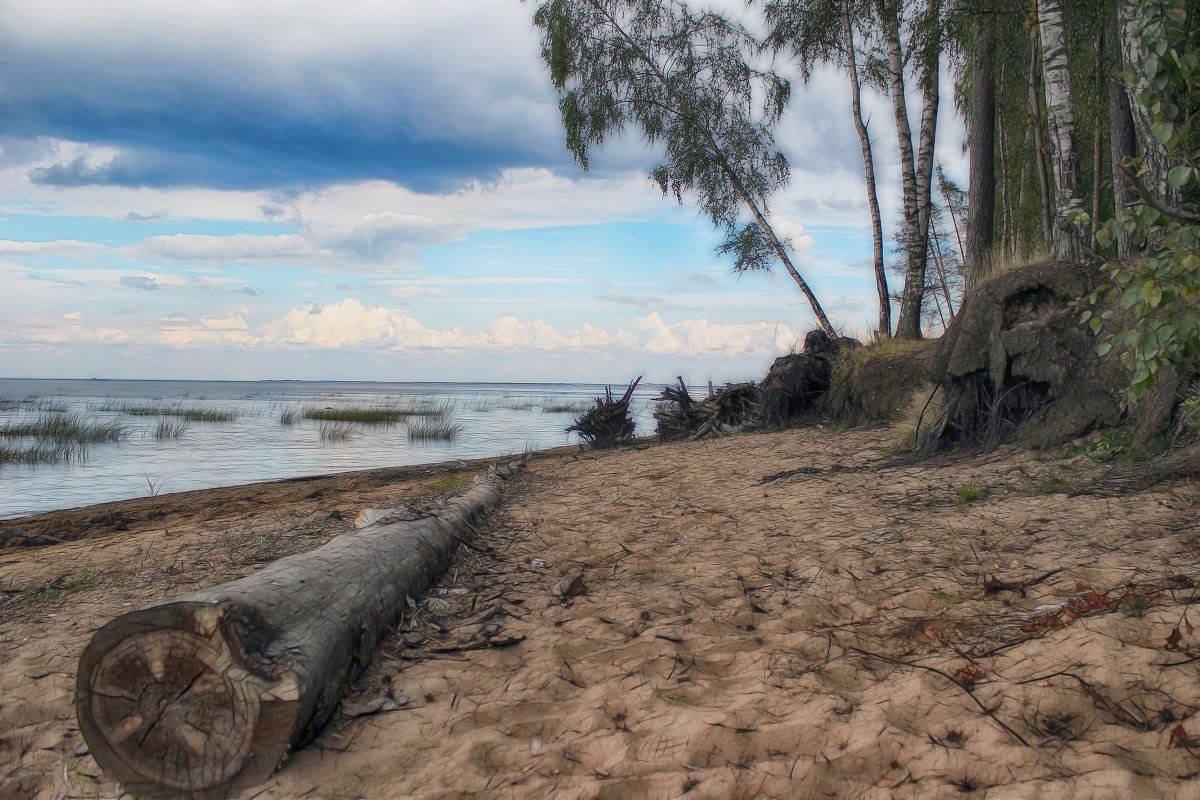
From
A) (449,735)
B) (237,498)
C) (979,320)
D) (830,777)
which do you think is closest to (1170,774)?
(830,777)

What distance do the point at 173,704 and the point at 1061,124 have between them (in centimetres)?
765

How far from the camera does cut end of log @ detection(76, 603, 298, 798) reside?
2314mm

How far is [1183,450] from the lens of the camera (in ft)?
14.8

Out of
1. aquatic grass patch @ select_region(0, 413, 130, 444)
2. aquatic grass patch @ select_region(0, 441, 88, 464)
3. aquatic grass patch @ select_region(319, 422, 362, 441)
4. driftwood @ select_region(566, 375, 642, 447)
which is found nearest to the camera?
aquatic grass patch @ select_region(0, 441, 88, 464)

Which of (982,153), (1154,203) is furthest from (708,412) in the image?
(1154,203)

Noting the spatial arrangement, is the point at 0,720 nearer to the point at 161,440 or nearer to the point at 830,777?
the point at 830,777

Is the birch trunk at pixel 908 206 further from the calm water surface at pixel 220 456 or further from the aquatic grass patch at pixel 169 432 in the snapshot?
the aquatic grass patch at pixel 169 432

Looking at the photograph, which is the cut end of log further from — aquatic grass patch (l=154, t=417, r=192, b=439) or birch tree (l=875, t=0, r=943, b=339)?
aquatic grass patch (l=154, t=417, r=192, b=439)

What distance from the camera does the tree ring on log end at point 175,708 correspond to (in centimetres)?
231

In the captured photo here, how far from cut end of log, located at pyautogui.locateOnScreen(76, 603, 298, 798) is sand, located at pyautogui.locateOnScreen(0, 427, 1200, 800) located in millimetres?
182

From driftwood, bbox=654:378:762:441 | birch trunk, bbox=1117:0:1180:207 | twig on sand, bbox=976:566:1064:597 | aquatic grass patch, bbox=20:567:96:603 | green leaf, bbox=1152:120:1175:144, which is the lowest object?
aquatic grass patch, bbox=20:567:96:603

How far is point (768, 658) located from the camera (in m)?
2.82

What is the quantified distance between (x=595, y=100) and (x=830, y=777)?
50.2 ft

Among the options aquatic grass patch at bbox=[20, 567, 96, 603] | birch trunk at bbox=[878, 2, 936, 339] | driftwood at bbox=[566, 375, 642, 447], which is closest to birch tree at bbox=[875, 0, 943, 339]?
birch trunk at bbox=[878, 2, 936, 339]
